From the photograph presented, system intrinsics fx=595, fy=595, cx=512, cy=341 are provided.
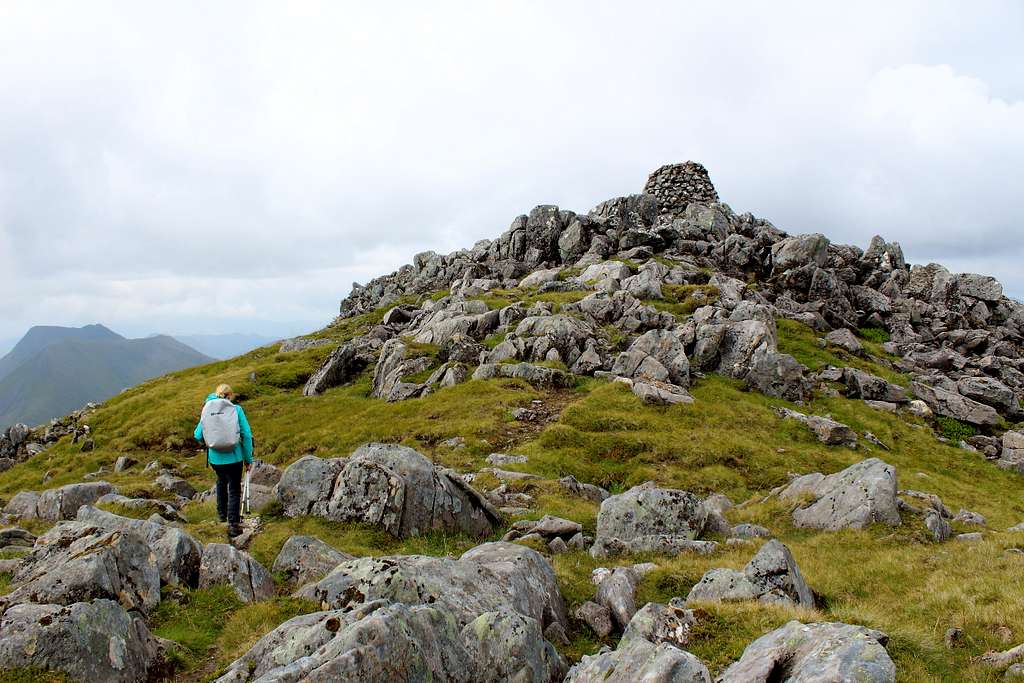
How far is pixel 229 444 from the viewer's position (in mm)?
19797

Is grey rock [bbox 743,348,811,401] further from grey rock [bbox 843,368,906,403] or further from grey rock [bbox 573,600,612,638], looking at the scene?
grey rock [bbox 573,600,612,638]

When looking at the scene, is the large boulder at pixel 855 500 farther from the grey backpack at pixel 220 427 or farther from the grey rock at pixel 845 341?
the grey rock at pixel 845 341

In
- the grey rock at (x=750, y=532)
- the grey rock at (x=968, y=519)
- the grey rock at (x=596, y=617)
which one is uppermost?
the grey rock at (x=596, y=617)

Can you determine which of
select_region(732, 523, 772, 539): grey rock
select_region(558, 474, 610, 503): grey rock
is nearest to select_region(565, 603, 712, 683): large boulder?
select_region(732, 523, 772, 539): grey rock

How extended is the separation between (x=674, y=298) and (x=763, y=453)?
1271 inches

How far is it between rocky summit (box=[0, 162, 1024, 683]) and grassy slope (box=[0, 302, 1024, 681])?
148 mm

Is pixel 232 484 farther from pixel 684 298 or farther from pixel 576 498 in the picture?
pixel 684 298

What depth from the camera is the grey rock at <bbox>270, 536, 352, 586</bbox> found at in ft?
53.6

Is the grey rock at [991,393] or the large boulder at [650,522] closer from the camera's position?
the large boulder at [650,522]

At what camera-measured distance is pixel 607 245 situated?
8900 centimetres

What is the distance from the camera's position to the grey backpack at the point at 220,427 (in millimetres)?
19750

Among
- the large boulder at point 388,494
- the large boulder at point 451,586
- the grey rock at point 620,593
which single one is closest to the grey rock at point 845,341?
the large boulder at point 388,494

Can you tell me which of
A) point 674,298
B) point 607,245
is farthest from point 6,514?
point 607,245

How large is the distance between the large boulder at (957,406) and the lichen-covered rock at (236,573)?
179ft
